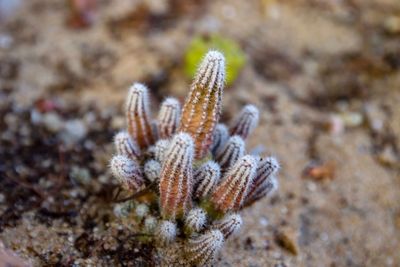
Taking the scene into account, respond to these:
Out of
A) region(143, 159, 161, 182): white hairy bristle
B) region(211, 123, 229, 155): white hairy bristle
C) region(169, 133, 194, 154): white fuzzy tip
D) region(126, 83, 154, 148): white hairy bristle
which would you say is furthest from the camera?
region(211, 123, 229, 155): white hairy bristle

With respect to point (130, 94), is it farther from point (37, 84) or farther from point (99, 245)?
point (37, 84)

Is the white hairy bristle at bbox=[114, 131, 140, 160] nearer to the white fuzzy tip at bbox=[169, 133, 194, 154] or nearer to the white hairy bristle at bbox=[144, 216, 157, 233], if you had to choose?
the white hairy bristle at bbox=[144, 216, 157, 233]

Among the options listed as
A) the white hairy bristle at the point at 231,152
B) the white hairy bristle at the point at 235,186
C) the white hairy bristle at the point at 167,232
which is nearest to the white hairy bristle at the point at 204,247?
the white hairy bristle at the point at 167,232

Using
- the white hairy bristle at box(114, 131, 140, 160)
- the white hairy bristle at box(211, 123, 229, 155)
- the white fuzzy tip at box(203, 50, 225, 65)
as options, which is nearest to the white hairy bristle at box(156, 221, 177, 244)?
the white hairy bristle at box(114, 131, 140, 160)

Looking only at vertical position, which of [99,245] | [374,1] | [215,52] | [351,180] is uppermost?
[215,52]

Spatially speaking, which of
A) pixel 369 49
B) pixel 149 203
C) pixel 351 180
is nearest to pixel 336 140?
pixel 351 180

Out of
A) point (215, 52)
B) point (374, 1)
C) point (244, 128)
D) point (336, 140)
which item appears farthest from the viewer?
point (374, 1)

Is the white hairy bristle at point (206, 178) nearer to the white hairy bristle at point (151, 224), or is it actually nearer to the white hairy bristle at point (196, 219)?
the white hairy bristle at point (196, 219)
